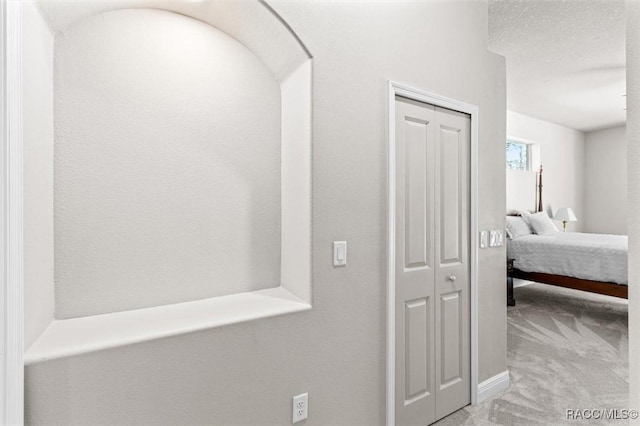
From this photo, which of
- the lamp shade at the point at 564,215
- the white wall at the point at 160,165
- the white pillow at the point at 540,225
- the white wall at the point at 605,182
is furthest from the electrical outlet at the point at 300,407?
the white wall at the point at 605,182

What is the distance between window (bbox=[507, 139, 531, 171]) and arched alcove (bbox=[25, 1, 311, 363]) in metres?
5.42

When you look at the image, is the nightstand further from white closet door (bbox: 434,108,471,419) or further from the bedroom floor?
white closet door (bbox: 434,108,471,419)

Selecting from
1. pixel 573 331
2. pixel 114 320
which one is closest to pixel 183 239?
pixel 114 320

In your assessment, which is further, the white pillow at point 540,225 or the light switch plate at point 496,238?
the white pillow at point 540,225

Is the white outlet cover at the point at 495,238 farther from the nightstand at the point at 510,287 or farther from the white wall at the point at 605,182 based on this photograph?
the white wall at the point at 605,182

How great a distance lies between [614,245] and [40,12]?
227 inches

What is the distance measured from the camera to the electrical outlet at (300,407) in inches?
65.9

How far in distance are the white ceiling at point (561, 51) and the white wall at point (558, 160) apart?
1.56 ft

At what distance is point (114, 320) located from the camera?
1479 mm

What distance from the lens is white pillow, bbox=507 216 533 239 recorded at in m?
5.32

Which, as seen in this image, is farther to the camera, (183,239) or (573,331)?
(573,331)

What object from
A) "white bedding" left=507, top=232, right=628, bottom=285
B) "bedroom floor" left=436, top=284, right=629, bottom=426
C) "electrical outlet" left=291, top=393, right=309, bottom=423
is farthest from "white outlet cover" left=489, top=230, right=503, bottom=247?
"white bedding" left=507, top=232, right=628, bottom=285

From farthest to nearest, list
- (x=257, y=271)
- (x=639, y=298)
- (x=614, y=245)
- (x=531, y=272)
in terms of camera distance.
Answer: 1. (x=531, y=272)
2. (x=614, y=245)
3. (x=257, y=271)
4. (x=639, y=298)

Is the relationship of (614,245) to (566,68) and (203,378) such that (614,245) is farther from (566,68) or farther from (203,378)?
(203,378)
